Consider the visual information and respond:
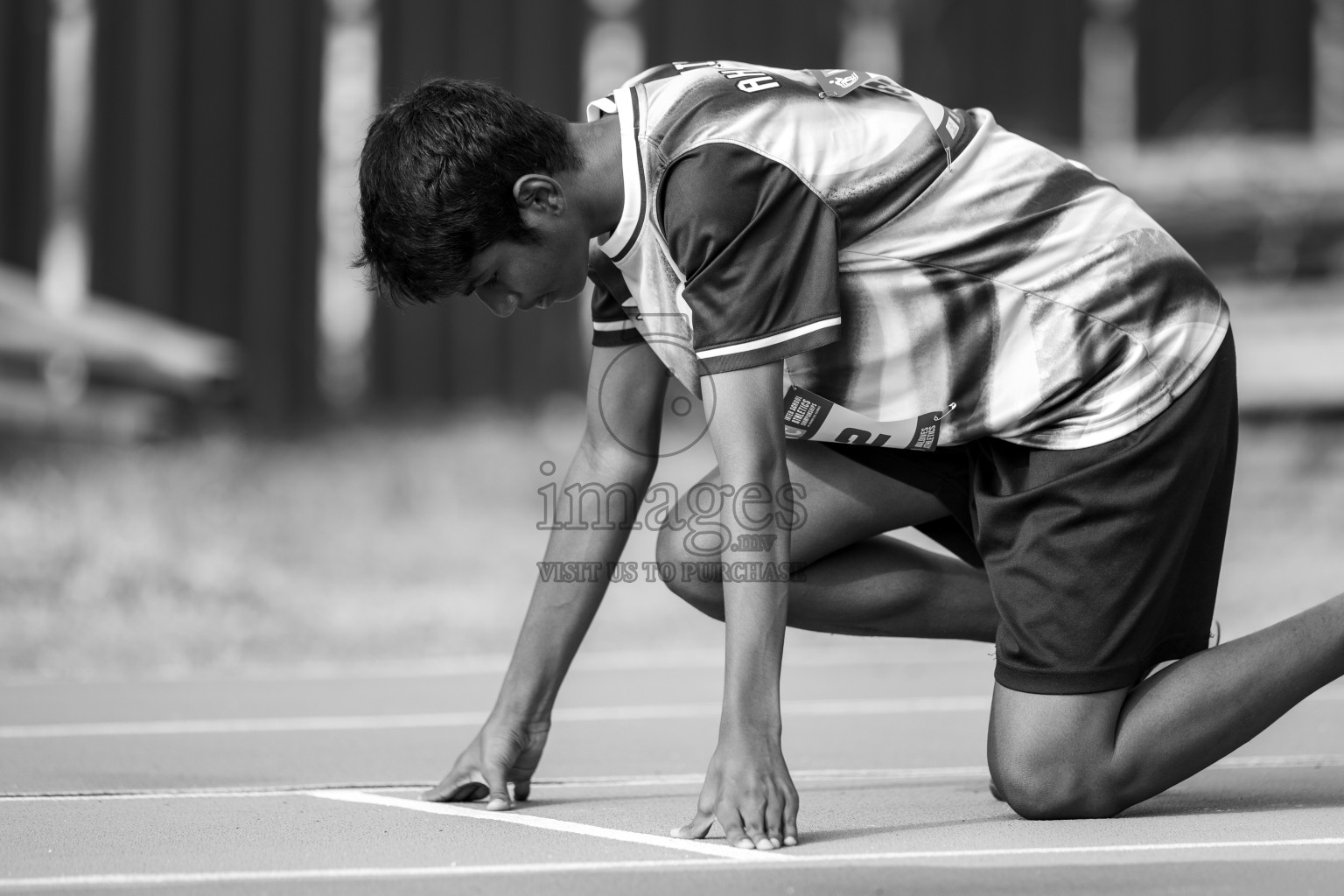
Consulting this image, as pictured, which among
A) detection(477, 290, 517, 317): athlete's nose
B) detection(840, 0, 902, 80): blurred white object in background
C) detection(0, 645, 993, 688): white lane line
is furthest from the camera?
detection(840, 0, 902, 80): blurred white object in background

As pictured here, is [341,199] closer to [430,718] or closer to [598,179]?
[430,718]

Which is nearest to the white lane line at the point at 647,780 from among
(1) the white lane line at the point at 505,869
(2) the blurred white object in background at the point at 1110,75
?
(1) the white lane line at the point at 505,869

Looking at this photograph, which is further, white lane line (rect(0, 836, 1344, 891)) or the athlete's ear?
the athlete's ear

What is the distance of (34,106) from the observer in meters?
7.44

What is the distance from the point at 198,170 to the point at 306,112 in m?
0.59

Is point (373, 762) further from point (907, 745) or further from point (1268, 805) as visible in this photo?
point (1268, 805)

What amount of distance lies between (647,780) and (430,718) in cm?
83

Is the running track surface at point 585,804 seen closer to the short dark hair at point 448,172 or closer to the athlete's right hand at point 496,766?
the athlete's right hand at point 496,766

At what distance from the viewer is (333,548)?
5441 millimetres

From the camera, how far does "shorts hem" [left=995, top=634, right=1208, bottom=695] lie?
1951 mm

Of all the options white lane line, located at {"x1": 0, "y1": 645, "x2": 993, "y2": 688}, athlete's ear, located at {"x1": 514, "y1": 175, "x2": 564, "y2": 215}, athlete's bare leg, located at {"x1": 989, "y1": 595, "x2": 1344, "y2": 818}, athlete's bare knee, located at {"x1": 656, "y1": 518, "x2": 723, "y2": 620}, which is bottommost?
white lane line, located at {"x1": 0, "y1": 645, "x2": 993, "y2": 688}

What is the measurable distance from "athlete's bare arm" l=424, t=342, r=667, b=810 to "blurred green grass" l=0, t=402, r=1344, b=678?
1990 millimetres

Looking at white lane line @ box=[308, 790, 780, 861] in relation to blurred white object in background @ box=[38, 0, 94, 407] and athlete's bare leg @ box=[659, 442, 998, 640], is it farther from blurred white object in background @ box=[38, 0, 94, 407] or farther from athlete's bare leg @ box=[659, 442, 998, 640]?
blurred white object in background @ box=[38, 0, 94, 407]

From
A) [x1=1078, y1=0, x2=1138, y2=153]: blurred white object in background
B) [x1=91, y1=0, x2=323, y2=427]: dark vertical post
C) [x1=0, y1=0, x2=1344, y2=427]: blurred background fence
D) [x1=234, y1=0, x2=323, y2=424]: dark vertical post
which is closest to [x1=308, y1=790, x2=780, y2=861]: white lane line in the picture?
[x1=0, y1=0, x2=1344, y2=427]: blurred background fence
